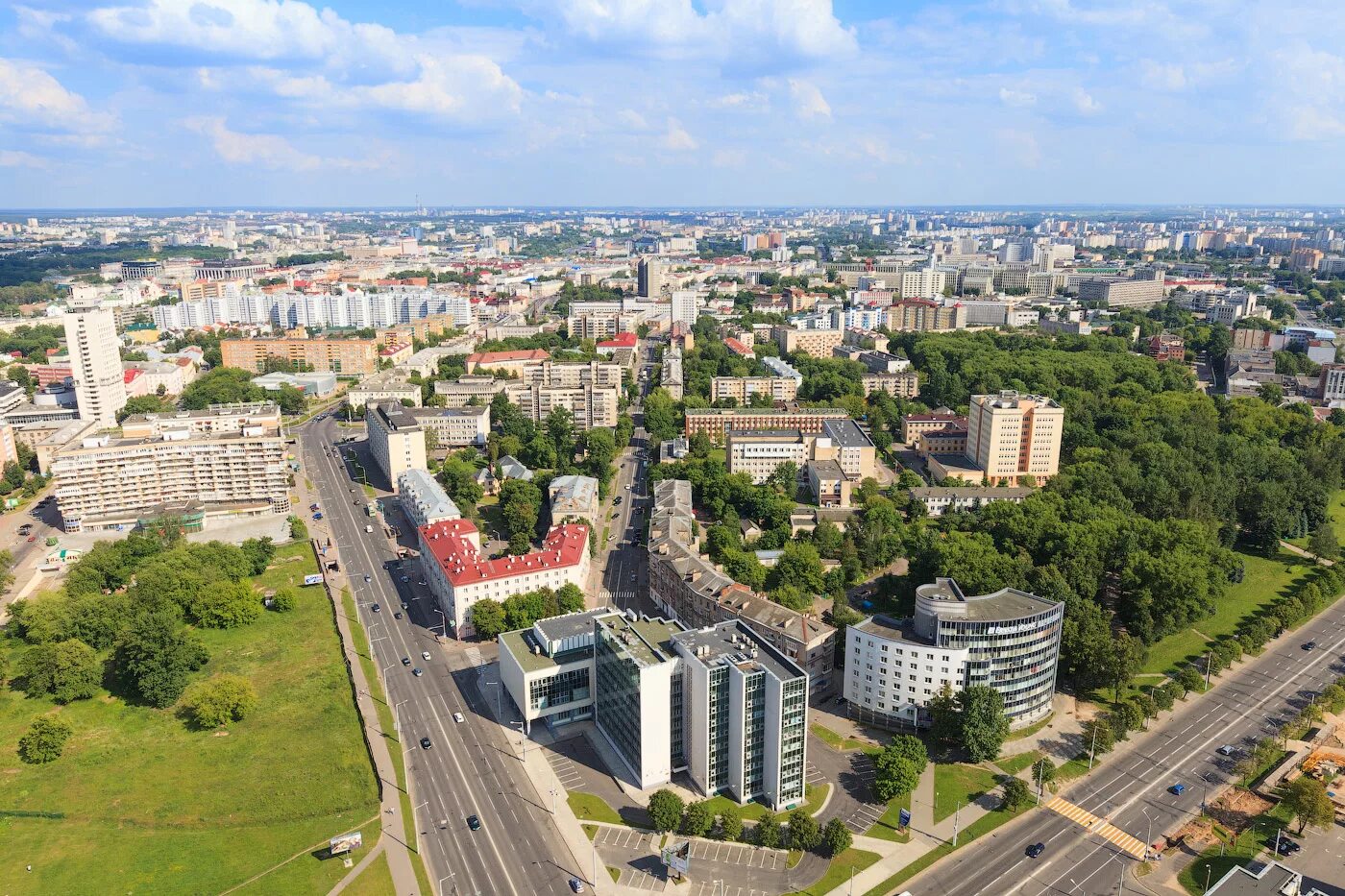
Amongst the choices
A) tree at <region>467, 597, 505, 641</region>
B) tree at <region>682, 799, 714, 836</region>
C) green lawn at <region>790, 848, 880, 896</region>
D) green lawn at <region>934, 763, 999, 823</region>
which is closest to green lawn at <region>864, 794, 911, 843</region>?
green lawn at <region>790, 848, 880, 896</region>

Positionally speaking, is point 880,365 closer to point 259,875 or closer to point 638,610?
point 638,610

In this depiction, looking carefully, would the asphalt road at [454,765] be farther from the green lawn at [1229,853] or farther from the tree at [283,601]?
the green lawn at [1229,853]

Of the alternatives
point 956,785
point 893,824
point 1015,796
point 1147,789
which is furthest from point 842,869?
point 1147,789

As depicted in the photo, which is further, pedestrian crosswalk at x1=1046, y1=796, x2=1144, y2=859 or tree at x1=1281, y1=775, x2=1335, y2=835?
pedestrian crosswalk at x1=1046, y1=796, x2=1144, y2=859

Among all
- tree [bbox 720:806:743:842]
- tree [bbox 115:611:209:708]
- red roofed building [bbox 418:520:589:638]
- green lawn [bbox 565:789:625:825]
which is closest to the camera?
tree [bbox 720:806:743:842]

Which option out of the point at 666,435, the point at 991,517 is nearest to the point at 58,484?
the point at 666,435

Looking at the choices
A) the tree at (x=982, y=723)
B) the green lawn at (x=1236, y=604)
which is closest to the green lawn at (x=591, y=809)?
the tree at (x=982, y=723)

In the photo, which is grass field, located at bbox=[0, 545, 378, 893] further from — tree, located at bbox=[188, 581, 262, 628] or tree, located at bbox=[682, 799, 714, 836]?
tree, located at bbox=[682, 799, 714, 836]
